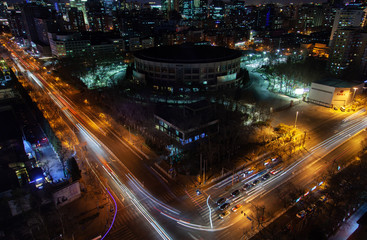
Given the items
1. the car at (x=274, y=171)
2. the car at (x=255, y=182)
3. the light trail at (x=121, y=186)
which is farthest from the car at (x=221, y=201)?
the car at (x=274, y=171)

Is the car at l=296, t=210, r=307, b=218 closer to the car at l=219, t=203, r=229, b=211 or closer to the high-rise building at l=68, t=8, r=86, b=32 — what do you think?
the car at l=219, t=203, r=229, b=211

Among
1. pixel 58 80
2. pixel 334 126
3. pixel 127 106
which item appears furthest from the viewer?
pixel 58 80

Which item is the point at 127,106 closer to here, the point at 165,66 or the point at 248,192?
the point at 165,66

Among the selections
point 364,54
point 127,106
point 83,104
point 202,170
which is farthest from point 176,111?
point 364,54

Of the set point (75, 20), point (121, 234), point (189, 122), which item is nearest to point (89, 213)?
point (121, 234)

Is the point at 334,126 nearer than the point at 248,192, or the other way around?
the point at 248,192

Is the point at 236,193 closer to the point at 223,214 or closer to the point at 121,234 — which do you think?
the point at 223,214
